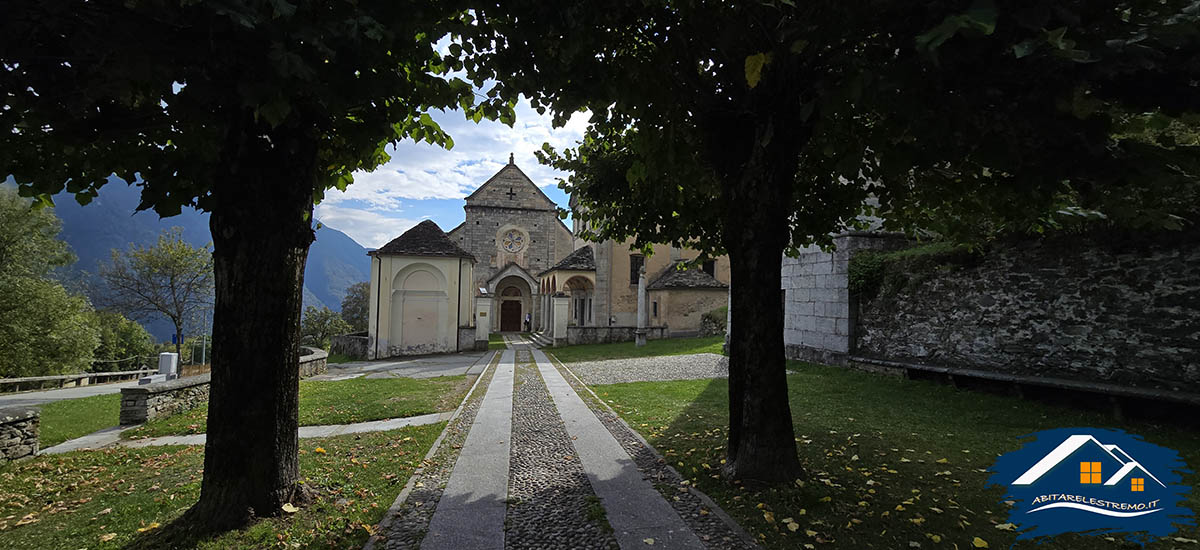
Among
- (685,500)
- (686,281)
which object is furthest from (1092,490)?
(686,281)

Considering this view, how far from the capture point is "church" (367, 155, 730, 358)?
24.0 metres

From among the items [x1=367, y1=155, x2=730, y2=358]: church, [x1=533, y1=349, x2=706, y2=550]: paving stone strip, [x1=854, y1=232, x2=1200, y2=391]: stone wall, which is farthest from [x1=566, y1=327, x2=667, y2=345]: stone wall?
[x1=533, y1=349, x2=706, y2=550]: paving stone strip

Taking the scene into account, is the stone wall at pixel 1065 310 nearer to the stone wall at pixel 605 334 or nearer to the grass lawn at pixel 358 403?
the grass lawn at pixel 358 403

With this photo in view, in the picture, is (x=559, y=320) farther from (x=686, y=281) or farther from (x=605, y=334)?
(x=686, y=281)

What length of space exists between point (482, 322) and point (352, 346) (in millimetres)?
6441

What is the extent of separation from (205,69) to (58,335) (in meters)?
31.1

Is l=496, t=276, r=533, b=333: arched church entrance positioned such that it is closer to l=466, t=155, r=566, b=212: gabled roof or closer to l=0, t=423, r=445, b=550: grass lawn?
l=466, t=155, r=566, b=212: gabled roof

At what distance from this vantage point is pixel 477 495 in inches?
192

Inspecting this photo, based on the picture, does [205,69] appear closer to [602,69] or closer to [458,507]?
[602,69]

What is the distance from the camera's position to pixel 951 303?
35.1 ft

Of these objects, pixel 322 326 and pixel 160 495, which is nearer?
pixel 160 495

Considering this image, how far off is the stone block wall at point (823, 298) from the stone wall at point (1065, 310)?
1.43m

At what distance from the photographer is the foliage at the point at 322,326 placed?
42.8 metres

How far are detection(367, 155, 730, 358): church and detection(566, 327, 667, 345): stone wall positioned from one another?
0.06 m
